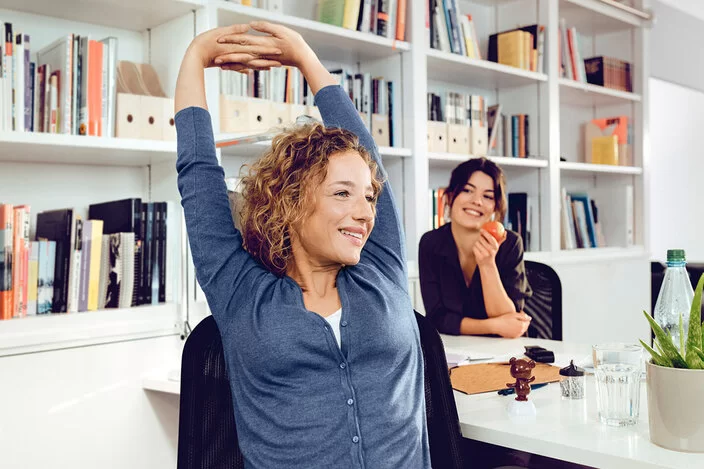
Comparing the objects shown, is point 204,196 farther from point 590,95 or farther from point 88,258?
point 590,95

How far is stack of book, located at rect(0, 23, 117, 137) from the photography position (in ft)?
6.50

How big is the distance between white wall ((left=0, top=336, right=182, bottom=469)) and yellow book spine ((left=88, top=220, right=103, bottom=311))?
137 millimetres

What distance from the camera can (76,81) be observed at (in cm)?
208

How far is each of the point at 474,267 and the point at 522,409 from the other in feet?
4.06

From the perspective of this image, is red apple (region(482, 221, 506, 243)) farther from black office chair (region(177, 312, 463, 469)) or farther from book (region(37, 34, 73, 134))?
book (region(37, 34, 73, 134))

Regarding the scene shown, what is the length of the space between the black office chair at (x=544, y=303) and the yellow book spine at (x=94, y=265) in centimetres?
137

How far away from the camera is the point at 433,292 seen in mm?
2422

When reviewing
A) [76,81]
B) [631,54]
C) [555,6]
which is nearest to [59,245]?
[76,81]

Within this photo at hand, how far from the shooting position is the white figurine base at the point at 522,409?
1.29 metres

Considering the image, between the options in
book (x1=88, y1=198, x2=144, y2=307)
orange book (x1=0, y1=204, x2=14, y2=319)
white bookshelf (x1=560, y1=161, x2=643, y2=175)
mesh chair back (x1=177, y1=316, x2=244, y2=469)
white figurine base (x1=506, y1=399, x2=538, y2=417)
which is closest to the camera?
mesh chair back (x1=177, y1=316, x2=244, y2=469)

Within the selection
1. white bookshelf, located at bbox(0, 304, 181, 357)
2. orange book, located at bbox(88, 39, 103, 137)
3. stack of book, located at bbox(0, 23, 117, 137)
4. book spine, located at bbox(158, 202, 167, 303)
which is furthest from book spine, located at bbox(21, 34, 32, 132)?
white bookshelf, located at bbox(0, 304, 181, 357)

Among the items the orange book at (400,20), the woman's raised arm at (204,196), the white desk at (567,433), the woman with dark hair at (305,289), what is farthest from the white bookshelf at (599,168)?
the woman's raised arm at (204,196)

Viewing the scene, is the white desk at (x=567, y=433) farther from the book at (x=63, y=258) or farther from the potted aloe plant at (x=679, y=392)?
the book at (x=63, y=258)

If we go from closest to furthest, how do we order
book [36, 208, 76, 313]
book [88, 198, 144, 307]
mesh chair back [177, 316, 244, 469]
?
mesh chair back [177, 316, 244, 469]
book [36, 208, 76, 313]
book [88, 198, 144, 307]
